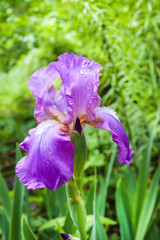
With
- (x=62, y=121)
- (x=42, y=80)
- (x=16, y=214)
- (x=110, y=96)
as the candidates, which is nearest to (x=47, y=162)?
(x=62, y=121)

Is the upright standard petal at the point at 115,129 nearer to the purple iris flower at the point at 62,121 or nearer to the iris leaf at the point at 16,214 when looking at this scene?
the purple iris flower at the point at 62,121

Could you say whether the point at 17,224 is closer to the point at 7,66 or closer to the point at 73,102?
the point at 73,102

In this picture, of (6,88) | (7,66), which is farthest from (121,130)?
(6,88)

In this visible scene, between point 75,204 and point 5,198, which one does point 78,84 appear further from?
point 5,198

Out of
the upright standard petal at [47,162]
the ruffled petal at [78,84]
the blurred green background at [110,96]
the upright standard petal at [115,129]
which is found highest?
the ruffled petal at [78,84]

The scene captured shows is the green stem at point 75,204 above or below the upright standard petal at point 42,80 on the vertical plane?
below

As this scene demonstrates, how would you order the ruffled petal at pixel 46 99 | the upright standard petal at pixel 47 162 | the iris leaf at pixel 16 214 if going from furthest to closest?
the iris leaf at pixel 16 214 → the ruffled petal at pixel 46 99 → the upright standard petal at pixel 47 162

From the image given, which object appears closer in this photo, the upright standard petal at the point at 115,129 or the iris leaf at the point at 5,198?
the upright standard petal at the point at 115,129

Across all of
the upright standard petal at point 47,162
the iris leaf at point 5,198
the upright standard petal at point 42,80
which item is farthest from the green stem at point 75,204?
the iris leaf at point 5,198
